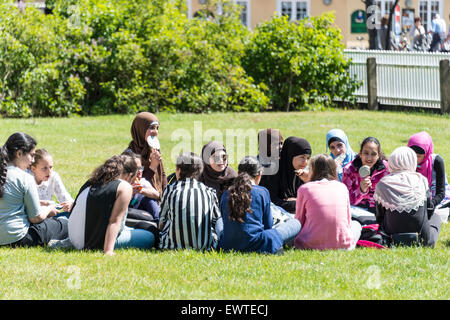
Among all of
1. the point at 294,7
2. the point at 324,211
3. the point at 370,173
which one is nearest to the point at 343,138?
the point at 370,173

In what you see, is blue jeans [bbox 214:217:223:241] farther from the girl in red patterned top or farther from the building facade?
the building facade

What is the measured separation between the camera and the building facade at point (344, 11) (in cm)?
3441

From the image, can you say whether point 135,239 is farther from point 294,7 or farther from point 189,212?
point 294,7

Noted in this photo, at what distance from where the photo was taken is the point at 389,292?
5754 mm

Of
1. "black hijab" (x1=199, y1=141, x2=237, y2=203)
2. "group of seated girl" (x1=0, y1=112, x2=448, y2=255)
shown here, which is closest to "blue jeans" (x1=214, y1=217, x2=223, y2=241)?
"group of seated girl" (x1=0, y1=112, x2=448, y2=255)

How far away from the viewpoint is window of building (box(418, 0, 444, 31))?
114 feet

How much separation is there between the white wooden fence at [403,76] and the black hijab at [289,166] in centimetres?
988

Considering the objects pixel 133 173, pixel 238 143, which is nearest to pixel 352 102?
pixel 238 143

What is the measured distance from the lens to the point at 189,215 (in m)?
A: 7.02

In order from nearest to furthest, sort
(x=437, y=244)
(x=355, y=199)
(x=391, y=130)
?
(x=437, y=244)
(x=355, y=199)
(x=391, y=130)

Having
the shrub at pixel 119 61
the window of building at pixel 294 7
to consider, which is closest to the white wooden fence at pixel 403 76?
the shrub at pixel 119 61

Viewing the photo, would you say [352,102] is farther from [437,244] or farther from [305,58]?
[437,244]

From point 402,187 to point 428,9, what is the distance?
29368mm

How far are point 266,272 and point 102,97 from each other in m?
12.5
